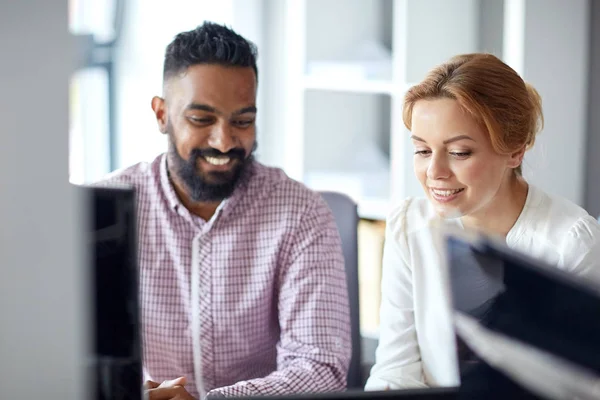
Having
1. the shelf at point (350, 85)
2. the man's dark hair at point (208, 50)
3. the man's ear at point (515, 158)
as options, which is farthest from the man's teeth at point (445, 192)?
the shelf at point (350, 85)

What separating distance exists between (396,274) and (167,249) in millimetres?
422

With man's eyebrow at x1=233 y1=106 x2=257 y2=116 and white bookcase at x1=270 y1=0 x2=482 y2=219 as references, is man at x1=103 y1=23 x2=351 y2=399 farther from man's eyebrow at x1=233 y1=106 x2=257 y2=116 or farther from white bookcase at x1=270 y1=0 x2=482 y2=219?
white bookcase at x1=270 y1=0 x2=482 y2=219

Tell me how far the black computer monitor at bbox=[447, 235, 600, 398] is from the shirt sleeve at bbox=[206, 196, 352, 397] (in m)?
0.75

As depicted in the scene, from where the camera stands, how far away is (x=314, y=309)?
148 centimetres

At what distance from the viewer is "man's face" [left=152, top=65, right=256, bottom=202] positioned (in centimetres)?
159

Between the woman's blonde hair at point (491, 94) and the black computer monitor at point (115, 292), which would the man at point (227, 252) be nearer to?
the woman's blonde hair at point (491, 94)

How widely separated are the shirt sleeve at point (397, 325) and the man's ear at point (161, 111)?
0.51 m

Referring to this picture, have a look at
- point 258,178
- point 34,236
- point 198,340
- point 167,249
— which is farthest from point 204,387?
point 34,236

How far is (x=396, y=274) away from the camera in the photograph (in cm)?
148

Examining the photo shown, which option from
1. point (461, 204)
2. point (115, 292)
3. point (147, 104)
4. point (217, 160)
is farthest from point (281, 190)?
point (147, 104)

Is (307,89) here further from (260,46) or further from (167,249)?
(167,249)

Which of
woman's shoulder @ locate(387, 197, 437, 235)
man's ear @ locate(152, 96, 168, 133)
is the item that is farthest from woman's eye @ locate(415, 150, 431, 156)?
man's ear @ locate(152, 96, 168, 133)

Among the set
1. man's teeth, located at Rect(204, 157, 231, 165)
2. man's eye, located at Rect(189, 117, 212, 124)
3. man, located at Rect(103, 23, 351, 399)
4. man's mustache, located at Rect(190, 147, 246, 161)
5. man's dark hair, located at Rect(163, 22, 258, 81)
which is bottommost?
man, located at Rect(103, 23, 351, 399)

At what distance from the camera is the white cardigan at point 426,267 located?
4.40ft
